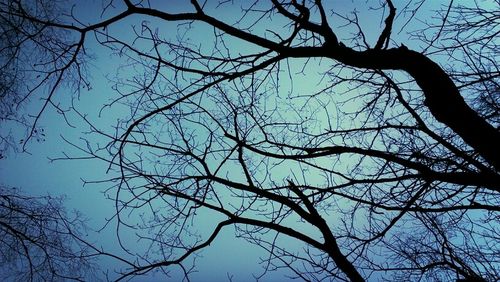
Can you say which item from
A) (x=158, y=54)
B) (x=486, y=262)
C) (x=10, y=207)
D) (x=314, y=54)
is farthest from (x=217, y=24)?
(x=486, y=262)

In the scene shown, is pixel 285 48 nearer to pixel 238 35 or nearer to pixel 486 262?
pixel 238 35

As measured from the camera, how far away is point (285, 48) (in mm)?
2846

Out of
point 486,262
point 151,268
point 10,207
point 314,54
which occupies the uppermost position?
point 10,207

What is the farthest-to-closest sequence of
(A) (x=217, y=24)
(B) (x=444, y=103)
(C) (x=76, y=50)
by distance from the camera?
(C) (x=76, y=50) → (A) (x=217, y=24) → (B) (x=444, y=103)

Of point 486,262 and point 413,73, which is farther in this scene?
point 486,262

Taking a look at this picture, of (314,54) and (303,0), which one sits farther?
(303,0)

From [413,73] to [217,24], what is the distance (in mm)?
1583

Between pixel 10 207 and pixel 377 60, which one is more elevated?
pixel 10 207

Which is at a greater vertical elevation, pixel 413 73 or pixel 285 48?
pixel 285 48

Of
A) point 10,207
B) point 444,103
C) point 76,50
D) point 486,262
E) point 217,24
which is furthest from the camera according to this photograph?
point 10,207

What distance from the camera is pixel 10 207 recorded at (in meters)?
3.82

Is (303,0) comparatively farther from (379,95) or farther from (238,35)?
(379,95)

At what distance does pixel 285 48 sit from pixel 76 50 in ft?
5.99

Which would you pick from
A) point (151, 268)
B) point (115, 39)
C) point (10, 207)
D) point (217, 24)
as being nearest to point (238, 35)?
point (217, 24)
